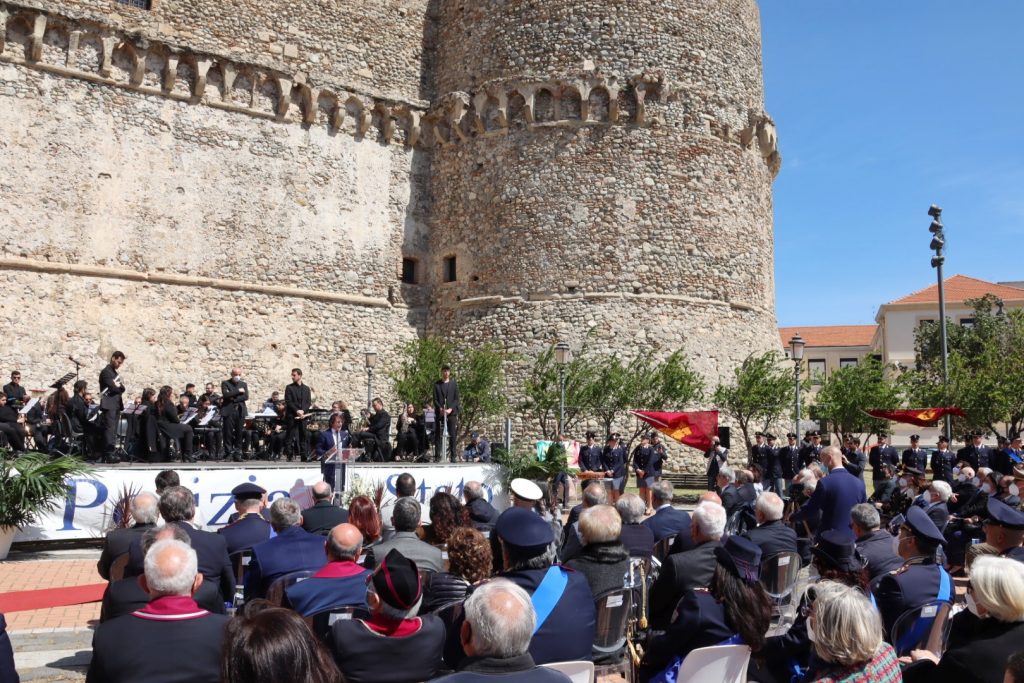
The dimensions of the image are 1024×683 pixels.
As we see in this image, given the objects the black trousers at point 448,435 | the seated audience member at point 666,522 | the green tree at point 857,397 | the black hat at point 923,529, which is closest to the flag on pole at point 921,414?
the green tree at point 857,397

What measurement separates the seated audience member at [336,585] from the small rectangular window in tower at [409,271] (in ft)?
63.1

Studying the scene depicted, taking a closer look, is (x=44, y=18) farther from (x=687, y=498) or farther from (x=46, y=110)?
(x=687, y=498)

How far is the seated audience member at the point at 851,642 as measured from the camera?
288cm

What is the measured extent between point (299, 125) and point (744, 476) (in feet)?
51.6

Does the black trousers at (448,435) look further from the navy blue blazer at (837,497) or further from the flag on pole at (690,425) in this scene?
the navy blue blazer at (837,497)

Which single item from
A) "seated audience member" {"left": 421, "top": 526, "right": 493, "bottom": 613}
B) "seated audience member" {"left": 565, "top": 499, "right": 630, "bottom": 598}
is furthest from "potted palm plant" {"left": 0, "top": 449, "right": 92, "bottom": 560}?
"seated audience member" {"left": 565, "top": 499, "right": 630, "bottom": 598}

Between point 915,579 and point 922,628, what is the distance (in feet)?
0.77

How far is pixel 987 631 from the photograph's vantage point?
3.10m

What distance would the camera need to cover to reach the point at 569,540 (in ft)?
17.6

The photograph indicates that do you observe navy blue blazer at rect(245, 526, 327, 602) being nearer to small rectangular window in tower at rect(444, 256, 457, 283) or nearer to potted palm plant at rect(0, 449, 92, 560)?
potted palm plant at rect(0, 449, 92, 560)

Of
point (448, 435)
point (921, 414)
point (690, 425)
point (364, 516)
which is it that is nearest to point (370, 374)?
point (448, 435)

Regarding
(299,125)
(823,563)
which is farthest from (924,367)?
(823,563)

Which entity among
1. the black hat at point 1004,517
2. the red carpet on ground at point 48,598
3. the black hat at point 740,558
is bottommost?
the red carpet on ground at point 48,598

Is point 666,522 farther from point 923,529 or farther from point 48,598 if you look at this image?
point 48,598
